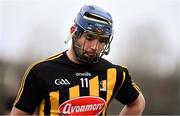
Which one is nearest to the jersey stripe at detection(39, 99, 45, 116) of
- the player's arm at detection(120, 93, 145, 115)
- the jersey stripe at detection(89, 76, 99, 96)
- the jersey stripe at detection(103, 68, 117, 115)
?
the jersey stripe at detection(89, 76, 99, 96)

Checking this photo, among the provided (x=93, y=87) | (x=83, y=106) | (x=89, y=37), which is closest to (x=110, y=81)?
(x=93, y=87)

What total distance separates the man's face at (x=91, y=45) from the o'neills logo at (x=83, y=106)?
30 centimetres

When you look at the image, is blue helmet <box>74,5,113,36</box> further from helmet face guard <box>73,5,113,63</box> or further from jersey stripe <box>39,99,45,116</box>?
jersey stripe <box>39,99,45,116</box>

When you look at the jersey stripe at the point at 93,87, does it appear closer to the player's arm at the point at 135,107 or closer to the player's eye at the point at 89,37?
the player's eye at the point at 89,37

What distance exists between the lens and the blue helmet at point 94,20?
3.35m

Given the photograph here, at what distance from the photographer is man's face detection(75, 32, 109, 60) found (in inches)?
130

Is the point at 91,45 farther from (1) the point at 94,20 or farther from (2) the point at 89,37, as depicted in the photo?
(1) the point at 94,20

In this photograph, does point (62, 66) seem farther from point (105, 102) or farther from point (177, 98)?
point (177, 98)

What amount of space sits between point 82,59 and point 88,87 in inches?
8.2

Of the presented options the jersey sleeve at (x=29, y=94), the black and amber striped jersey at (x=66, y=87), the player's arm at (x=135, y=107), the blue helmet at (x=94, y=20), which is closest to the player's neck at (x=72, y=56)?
the black and amber striped jersey at (x=66, y=87)

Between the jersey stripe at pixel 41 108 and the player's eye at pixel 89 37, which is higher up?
the player's eye at pixel 89 37

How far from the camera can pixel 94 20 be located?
3.39 m

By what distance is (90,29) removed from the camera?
3342 millimetres

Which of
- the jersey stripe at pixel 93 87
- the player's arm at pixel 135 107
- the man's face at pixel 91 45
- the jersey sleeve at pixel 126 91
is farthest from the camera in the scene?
the player's arm at pixel 135 107
